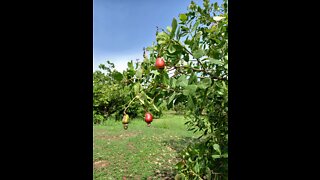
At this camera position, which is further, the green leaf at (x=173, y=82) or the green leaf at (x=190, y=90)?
the green leaf at (x=173, y=82)

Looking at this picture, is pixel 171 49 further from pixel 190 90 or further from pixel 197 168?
pixel 197 168

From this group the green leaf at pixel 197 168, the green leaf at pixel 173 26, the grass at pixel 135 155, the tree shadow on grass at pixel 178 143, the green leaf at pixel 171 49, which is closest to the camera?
the green leaf at pixel 173 26

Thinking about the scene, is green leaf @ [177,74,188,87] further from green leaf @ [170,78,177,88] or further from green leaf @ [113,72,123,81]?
green leaf @ [113,72,123,81]

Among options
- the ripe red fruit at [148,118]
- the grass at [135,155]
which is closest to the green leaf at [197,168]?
the ripe red fruit at [148,118]

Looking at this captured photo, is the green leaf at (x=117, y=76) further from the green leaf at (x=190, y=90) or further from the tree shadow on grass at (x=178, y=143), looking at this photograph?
the tree shadow on grass at (x=178, y=143)

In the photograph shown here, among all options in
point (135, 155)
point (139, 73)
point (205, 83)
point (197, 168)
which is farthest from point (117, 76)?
point (135, 155)

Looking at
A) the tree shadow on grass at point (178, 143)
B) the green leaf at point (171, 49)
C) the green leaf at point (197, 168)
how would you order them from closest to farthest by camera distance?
the green leaf at point (171, 49) → the green leaf at point (197, 168) → the tree shadow on grass at point (178, 143)
